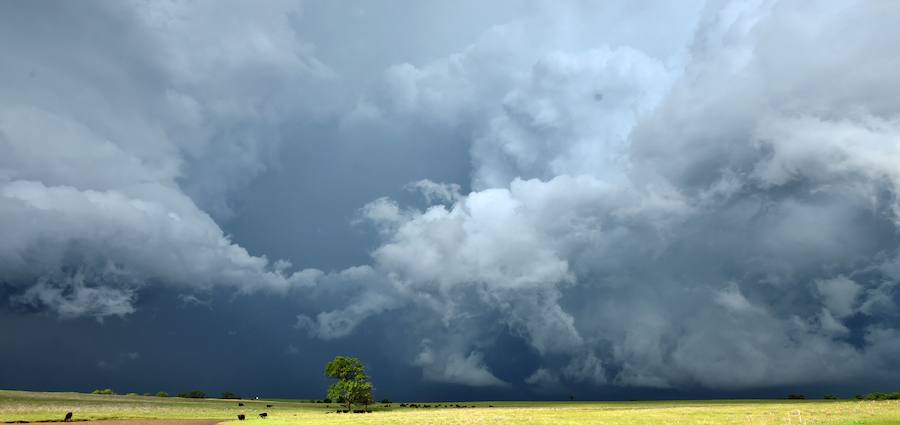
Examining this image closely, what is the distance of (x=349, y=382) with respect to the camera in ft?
453

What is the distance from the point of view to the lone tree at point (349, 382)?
137625 millimetres

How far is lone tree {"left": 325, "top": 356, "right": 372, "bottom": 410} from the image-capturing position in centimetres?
13762

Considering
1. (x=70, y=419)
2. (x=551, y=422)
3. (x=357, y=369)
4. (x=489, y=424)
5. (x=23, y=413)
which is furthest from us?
(x=357, y=369)

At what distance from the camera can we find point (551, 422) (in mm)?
73188

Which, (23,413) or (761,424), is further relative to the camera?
(23,413)

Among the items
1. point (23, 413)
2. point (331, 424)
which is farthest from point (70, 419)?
point (331, 424)

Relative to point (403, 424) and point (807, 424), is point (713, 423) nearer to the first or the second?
point (807, 424)

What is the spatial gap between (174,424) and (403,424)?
35.2m

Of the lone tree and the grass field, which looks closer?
the grass field

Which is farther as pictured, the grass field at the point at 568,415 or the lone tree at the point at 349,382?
the lone tree at the point at 349,382

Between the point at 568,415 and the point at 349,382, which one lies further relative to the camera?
the point at 349,382

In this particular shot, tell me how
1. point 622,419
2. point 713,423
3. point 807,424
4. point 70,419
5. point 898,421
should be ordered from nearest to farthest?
point 898,421
point 807,424
point 713,423
point 622,419
point 70,419

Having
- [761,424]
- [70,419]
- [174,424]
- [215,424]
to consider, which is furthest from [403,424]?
[70,419]

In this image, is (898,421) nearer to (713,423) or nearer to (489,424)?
(713,423)
